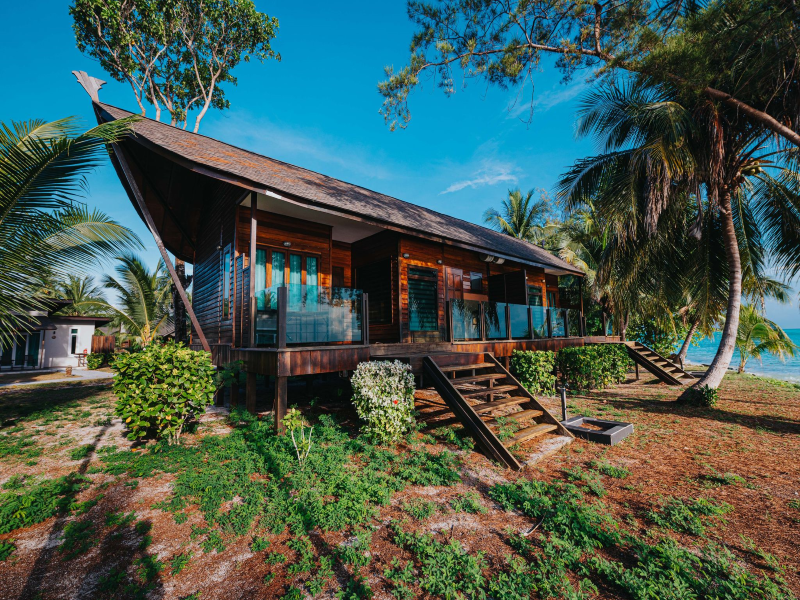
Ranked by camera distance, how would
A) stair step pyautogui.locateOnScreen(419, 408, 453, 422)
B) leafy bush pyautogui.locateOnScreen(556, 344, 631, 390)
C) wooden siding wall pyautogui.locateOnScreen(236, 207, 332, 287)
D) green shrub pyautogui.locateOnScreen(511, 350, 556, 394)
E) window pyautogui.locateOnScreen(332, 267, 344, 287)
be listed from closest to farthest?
stair step pyautogui.locateOnScreen(419, 408, 453, 422)
wooden siding wall pyautogui.locateOnScreen(236, 207, 332, 287)
green shrub pyautogui.locateOnScreen(511, 350, 556, 394)
leafy bush pyautogui.locateOnScreen(556, 344, 631, 390)
window pyautogui.locateOnScreen(332, 267, 344, 287)

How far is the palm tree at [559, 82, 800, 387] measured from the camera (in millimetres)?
9172

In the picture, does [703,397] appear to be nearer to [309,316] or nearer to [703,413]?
[703,413]

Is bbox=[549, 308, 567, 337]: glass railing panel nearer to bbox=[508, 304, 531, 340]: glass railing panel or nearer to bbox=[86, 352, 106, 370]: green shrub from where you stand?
bbox=[508, 304, 531, 340]: glass railing panel

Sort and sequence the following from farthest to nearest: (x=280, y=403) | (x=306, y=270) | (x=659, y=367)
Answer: (x=659, y=367)
(x=306, y=270)
(x=280, y=403)

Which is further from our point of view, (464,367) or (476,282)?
(476,282)

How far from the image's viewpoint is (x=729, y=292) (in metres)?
9.59

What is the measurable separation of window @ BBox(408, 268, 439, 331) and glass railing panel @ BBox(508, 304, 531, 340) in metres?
2.35

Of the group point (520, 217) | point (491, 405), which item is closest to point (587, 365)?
point (491, 405)

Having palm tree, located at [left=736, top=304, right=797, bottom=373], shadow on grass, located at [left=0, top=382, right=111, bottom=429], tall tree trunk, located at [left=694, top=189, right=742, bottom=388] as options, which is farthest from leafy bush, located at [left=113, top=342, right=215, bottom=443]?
palm tree, located at [left=736, top=304, right=797, bottom=373]

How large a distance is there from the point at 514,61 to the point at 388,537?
399 inches

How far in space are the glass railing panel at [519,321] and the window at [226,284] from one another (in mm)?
8072

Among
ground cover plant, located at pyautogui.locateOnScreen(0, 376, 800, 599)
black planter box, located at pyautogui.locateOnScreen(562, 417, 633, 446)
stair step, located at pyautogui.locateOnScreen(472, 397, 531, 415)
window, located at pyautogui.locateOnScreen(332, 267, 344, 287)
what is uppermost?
window, located at pyautogui.locateOnScreen(332, 267, 344, 287)

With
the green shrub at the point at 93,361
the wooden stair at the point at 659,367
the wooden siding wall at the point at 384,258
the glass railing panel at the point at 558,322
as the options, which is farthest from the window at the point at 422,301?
the green shrub at the point at 93,361

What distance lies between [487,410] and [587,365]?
21.7 ft
